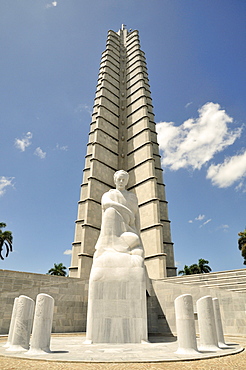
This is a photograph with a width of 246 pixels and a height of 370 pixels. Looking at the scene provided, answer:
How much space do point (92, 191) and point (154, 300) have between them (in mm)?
14733

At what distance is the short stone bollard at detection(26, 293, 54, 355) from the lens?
209 inches

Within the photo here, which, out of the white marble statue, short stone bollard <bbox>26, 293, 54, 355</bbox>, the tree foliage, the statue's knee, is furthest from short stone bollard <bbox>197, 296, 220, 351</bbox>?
the tree foliage

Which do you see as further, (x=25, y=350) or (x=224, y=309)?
(x=224, y=309)

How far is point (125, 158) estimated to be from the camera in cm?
3088

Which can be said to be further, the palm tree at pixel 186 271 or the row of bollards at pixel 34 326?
the palm tree at pixel 186 271

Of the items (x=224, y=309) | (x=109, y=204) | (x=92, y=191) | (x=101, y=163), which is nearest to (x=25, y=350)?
(x=109, y=204)

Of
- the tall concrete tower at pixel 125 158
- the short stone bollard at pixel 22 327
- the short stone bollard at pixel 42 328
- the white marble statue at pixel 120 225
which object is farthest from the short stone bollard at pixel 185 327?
the tall concrete tower at pixel 125 158

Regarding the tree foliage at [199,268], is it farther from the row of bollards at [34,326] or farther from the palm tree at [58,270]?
the row of bollards at [34,326]

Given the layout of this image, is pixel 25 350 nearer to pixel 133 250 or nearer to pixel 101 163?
pixel 133 250

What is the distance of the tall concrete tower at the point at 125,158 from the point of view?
22719 mm

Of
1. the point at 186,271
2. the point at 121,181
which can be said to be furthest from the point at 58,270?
the point at 121,181

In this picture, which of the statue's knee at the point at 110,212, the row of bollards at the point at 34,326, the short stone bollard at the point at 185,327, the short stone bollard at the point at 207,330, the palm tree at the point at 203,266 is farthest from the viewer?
the palm tree at the point at 203,266

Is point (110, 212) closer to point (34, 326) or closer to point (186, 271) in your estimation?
point (34, 326)

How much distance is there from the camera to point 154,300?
12.2m
